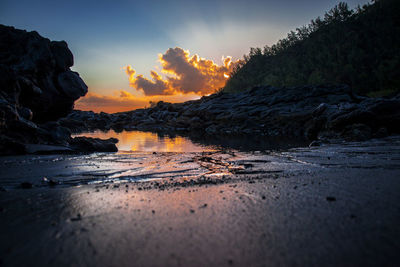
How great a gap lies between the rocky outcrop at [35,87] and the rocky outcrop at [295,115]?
18014mm

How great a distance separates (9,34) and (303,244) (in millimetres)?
22764

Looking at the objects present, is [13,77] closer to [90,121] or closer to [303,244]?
[303,244]

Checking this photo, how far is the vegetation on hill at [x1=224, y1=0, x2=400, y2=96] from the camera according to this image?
51.3 m

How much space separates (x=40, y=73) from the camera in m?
16.6

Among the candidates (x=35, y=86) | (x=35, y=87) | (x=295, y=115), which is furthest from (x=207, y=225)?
(x=295, y=115)

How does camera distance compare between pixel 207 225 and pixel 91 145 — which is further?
pixel 91 145

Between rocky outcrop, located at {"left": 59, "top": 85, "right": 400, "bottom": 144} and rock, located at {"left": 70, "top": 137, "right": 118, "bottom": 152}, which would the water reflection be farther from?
rocky outcrop, located at {"left": 59, "top": 85, "right": 400, "bottom": 144}

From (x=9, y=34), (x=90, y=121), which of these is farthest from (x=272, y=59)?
(x=9, y=34)

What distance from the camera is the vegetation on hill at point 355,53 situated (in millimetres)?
51291

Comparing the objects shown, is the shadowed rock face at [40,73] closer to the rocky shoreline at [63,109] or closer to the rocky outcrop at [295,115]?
the rocky shoreline at [63,109]

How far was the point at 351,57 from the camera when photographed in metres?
55.8

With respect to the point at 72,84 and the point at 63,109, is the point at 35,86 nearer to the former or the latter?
the point at 72,84

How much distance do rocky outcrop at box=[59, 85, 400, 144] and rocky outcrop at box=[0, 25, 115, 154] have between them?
18.0 metres

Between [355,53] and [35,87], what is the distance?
68.0 meters
